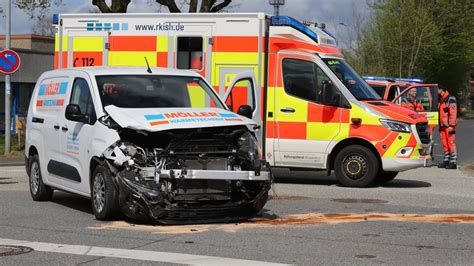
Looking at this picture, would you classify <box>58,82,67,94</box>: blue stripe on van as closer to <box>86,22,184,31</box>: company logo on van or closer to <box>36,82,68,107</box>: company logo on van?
<box>36,82,68,107</box>: company logo on van

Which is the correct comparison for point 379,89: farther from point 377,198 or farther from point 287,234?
point 287,234

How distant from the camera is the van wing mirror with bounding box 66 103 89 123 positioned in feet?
29.2

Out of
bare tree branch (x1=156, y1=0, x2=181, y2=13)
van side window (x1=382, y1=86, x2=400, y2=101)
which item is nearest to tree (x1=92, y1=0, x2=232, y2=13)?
bare tree branch (x1=156, y1=0, x2=181, y2=13)

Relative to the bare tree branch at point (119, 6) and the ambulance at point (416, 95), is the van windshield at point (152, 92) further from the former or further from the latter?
the bare tree branch at point (119, 6)

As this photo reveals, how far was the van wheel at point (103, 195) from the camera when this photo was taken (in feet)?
27.2

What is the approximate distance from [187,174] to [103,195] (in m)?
1.18

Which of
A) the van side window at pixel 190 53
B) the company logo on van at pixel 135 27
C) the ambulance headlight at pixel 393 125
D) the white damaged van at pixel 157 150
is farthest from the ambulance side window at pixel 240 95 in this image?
the white damaged van at pixel 157 150

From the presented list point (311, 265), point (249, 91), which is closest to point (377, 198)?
point (249, 91)

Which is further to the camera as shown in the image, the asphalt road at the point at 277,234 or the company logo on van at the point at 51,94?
the company logo on van at the point at 51,94

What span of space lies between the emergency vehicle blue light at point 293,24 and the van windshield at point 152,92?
3.55 meters

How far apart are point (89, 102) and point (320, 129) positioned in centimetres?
486

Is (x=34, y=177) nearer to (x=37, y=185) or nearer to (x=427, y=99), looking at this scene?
(x=37, y=185)

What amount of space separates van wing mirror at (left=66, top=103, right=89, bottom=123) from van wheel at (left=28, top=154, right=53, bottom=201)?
178 centimetres

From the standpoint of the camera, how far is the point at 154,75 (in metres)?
9.47
